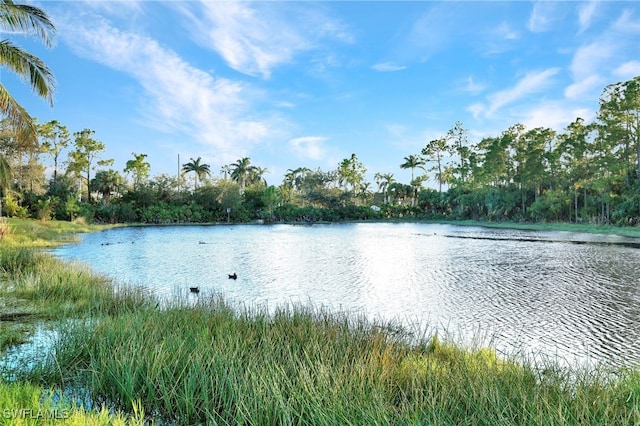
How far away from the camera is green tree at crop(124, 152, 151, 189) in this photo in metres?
61.7

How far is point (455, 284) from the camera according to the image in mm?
13938

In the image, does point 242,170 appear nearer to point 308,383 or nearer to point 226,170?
point 226,170

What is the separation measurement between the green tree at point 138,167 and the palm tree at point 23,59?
51200mm

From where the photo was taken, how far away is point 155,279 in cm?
1437

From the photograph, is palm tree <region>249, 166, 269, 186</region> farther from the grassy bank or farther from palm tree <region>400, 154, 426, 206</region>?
the grassy bank

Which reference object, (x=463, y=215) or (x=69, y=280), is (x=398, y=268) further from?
(x=463, y=215)

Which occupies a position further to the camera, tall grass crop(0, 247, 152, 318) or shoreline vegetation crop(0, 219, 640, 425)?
tall grass crop(0, 247, 152, 318)

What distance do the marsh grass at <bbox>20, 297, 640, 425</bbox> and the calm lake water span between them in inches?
63.3

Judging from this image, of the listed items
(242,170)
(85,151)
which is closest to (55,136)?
(85,151)

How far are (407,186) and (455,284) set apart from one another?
63.9 m

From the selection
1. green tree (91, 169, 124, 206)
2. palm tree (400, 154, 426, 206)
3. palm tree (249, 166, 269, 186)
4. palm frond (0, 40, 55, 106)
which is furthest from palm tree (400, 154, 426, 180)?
palm frond (0, 40, 55, 106)

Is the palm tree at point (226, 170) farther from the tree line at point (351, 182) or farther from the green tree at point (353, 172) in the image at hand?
the green tree at point (353, 172)

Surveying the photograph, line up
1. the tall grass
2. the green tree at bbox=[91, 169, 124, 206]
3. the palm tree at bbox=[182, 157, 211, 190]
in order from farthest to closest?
1. the palm tree at bbox=[182, 157, 211, 190]
2. the green tree at bbox=[91, 169, 124, 206]
3. the tall grass

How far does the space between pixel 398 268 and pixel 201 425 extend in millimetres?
15128
